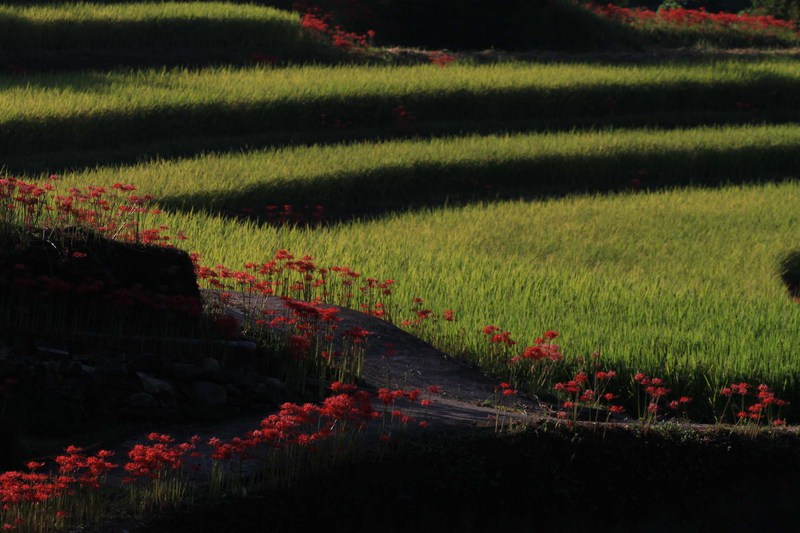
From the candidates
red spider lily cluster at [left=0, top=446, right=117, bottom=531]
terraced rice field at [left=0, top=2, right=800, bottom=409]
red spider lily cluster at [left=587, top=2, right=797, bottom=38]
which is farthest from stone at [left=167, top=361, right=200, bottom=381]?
red spider lily cluster at [left=587, top=2, right=797, bottom=38]

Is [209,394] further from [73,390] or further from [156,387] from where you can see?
[73,390]

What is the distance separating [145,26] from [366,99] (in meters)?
4.81

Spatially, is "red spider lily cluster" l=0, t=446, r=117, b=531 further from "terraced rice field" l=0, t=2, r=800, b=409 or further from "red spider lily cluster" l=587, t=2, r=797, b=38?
"red spider lily cluster" l=587, t=2, r=797, b=38

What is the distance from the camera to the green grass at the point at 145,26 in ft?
67.0

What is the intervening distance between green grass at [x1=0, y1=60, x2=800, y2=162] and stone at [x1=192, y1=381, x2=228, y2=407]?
31.6 ft

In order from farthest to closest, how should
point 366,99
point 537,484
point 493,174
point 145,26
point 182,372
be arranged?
1. point 145,26
2. point 366,99
3. point 493,174
4. point 182,372
5. point 537,484

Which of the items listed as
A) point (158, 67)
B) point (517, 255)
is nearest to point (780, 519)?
point (517, 255)

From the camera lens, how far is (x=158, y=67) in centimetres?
2045

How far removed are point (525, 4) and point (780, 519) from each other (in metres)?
20.7

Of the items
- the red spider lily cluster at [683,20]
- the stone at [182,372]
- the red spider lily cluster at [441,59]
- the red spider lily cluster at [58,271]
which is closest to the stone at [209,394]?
the stone at [182,372]

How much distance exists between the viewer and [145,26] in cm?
2141

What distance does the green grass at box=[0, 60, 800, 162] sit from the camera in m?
16.7

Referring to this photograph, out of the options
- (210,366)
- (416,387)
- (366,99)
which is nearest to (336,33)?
(366,99)

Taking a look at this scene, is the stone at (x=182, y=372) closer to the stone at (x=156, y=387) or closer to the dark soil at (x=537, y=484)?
the stone at (x=156, y=387)
